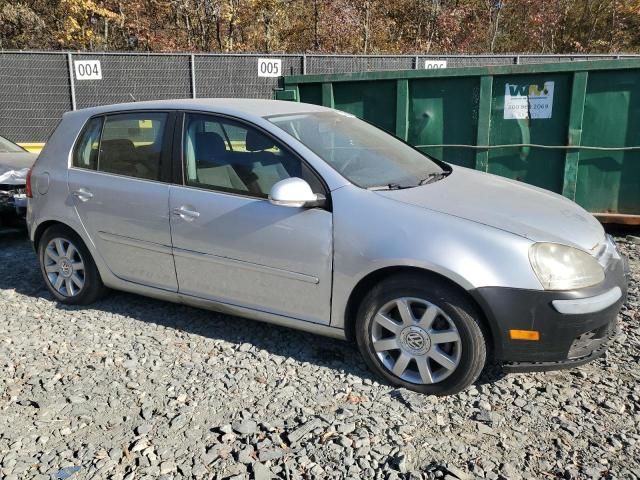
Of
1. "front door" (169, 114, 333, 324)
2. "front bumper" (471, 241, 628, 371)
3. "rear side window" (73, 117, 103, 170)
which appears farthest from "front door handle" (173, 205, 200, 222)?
"front bumper" (471, 241, 628, 371)

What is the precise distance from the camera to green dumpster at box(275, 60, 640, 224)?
567 cm

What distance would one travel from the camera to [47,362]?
3811mm

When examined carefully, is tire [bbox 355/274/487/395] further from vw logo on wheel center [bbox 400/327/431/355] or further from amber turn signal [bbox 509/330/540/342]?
amber turn signal [bbox 509/330/540/342]

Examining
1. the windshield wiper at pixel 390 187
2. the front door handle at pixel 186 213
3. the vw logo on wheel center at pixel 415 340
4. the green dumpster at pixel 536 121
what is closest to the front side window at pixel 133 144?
the front door handle at pixel 186 213

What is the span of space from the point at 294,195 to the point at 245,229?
47cm

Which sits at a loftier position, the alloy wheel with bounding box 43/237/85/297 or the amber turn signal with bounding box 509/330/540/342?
the amber turn signal with bounding box 509/330/540/342

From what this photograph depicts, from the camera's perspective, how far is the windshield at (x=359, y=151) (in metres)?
3.63

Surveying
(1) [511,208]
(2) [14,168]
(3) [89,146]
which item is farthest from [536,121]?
(2) [14,168]

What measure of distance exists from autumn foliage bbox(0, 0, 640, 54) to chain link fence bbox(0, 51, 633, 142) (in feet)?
23.9

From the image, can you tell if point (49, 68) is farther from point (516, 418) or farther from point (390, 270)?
point (516, 418)

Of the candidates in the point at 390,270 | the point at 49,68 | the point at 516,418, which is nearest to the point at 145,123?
the point at 390,270

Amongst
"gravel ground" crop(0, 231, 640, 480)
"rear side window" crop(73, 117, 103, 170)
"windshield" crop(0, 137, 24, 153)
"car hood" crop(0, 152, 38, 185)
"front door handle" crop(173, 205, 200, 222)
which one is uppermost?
"rear side window" crop(73, 117, 103, 170)

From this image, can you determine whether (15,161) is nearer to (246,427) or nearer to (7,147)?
(7,147)

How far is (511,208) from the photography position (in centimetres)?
339
